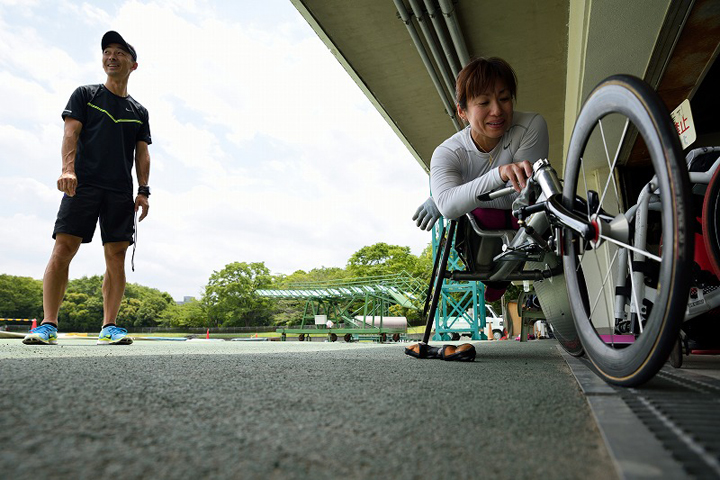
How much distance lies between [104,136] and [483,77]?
2.41 metres

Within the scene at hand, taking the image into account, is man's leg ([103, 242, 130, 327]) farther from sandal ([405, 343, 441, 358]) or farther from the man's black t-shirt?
sandal ([405, 343, 441, 358])

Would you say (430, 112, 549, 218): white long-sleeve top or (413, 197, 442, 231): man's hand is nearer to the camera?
(430, 112, 549, 218): white long-sleeve top

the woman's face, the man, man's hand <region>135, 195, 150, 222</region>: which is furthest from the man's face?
the woman's face

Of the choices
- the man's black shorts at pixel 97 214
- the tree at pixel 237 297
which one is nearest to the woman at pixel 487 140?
the man's black shorts at pixel 97 214

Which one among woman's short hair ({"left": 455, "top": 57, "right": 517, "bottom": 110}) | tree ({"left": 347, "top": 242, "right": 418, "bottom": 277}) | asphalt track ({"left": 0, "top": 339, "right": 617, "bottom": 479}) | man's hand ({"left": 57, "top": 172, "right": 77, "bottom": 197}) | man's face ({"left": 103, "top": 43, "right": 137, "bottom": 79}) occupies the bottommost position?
asphalt track ({"left": 0, "top": 339, "right": 617, "bottom": 479})

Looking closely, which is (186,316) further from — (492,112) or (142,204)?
(492,112)

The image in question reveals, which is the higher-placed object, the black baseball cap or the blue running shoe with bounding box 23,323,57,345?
the black baseball cap

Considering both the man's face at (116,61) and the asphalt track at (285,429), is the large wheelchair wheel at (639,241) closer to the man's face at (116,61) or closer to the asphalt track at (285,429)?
the asphalt track at (285,429)

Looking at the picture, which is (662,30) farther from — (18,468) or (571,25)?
(18,468)

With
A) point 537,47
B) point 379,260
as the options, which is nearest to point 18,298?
point 379,260

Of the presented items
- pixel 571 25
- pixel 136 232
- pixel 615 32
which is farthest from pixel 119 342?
A: pixel 571 25

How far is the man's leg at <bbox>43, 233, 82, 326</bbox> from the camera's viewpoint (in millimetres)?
2465

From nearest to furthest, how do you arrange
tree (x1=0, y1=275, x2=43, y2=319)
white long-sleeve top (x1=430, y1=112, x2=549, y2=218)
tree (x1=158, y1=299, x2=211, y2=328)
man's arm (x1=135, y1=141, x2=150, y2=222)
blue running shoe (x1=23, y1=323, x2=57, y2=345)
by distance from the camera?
white long-sleeve top (x1=430, y1=112, x2=549, y2=218) → blue running shoe (x1=23, y1=323, x2=57, y2=345) → man's arm (x1=135, y1=141, x2=150, y2=222) → tree (x1=158, y1=299, x2=211, y2=328) → tree (x1=0, y1=275, x2=43, y2=319)

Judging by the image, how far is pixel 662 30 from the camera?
→ 3072 mm
